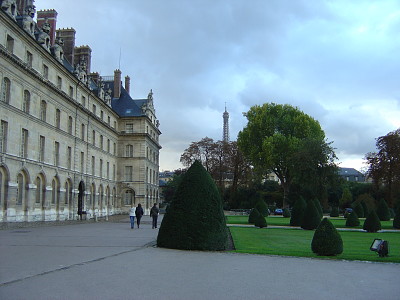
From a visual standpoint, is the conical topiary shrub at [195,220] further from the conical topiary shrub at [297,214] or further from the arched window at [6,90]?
the conical topiary shrub at [297,214]

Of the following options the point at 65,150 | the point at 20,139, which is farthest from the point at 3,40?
the point at 65,150

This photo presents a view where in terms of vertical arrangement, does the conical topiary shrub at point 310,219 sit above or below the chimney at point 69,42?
below

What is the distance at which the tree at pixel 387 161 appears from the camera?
1975 inches

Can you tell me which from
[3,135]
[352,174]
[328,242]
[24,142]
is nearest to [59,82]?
[24,142]

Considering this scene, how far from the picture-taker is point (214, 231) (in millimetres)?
14383

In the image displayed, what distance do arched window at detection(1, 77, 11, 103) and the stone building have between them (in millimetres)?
63

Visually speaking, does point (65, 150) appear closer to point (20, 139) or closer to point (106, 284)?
point (20, 139)

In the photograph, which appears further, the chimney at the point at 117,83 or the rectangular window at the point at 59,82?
the chimney at the point at 117,83

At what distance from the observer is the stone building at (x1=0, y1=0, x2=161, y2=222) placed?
2869 centimetres

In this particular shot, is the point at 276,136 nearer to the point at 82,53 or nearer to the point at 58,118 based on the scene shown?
the point at 82,53

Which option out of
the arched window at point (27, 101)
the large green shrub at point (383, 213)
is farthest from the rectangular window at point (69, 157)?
the large green shrub at point (383, 213)

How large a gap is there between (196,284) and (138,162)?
167 feet

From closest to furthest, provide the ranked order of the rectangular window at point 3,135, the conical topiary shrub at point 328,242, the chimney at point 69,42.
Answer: the conical topiary shrub at point 328,242
the rectangular window at point 3,135
the chimney at point 69,42

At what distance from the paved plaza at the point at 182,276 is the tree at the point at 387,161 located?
4201 cm
